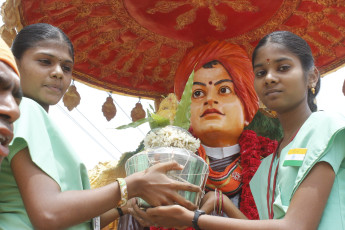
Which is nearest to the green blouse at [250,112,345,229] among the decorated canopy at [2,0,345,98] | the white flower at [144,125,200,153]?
the white flower at [144,125,200,153]

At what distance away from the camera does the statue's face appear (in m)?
3.35

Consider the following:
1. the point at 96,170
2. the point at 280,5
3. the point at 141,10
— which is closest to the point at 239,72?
the point at 280,5

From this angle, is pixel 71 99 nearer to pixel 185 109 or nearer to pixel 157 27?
pixel 157 27

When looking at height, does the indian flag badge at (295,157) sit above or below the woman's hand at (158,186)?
above

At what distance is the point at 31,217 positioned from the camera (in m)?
1.69

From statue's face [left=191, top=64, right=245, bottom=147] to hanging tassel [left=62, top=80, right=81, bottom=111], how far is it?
1.26 m

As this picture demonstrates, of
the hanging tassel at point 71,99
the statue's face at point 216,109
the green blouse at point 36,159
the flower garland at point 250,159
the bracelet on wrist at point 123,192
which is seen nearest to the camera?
the green blouse at point 36,159

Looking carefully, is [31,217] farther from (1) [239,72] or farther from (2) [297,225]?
(1) [239,72]

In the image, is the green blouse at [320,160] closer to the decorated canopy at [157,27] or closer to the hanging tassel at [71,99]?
the decorated canopy at [157,27]

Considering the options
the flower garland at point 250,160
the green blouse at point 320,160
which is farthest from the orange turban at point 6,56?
the flower garland at point 250,160

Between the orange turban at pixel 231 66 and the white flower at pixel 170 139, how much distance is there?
3.27 ft

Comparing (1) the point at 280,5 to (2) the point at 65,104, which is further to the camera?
(2) the point at 65,104

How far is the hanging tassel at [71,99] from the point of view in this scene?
13.7 ft

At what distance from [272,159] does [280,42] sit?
62cm
